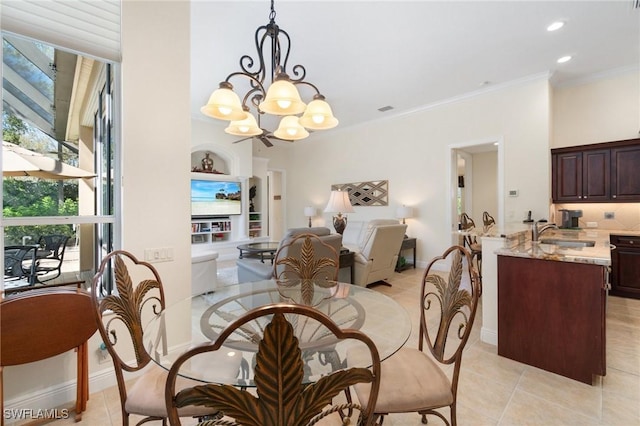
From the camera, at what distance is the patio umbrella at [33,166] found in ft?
5.40

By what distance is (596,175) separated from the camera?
3881 millimetres

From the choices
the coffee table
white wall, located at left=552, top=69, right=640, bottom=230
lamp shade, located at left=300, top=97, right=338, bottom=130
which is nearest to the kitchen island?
lamp shade, located at left=300, top=97, right=338, bottom=130

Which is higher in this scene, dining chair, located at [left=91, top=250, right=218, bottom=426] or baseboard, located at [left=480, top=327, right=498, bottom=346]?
dining chair, located at [left=91, top=250, right=218, bottom=426]

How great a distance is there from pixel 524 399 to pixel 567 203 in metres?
3.75

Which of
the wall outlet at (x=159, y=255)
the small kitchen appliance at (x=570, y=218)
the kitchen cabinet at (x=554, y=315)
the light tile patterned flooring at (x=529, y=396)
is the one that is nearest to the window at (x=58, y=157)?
the wall outlet at (x=159, y=255)

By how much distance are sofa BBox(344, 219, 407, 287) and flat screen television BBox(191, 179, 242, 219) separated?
4.12 m

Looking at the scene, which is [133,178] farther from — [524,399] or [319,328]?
[524,399]

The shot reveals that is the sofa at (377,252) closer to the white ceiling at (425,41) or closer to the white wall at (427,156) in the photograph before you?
the white wall at (427,156)

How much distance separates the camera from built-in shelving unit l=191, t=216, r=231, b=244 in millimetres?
6543

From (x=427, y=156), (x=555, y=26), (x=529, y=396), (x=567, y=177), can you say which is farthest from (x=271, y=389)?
(x=427, y=156)

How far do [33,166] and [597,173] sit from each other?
616 centimetres

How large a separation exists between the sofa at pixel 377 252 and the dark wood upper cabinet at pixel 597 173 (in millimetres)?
2540

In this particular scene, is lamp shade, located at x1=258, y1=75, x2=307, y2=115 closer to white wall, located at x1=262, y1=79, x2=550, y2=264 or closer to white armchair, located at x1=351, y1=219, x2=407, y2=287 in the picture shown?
white armchair, located at x1=351, y1=219, x2=407, y2=287

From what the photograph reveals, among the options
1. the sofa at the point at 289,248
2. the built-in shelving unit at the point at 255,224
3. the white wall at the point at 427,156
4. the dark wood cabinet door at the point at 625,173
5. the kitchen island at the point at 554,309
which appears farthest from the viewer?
the built-in shelving unit at the point at 255,224
